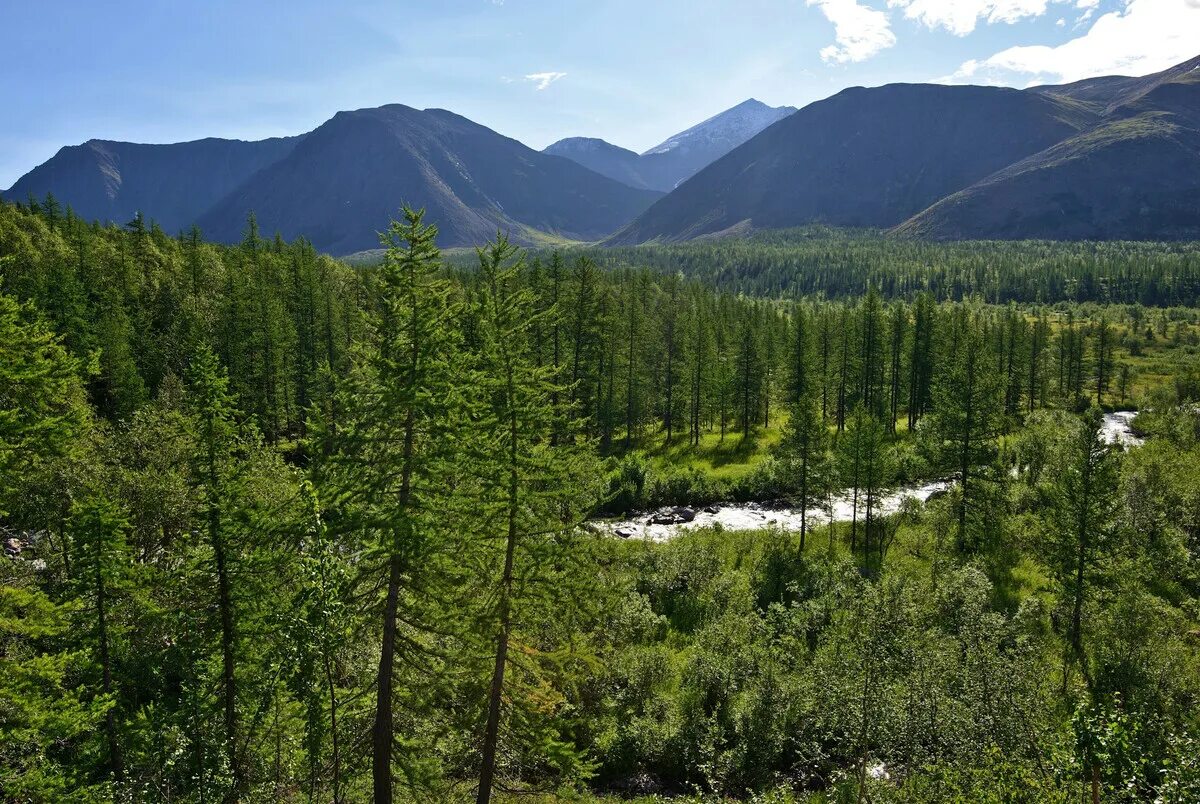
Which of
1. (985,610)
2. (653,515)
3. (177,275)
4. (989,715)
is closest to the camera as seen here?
(989,715)

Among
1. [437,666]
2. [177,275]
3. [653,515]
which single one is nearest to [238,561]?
[437,666]

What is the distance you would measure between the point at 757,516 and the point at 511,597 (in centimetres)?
3989

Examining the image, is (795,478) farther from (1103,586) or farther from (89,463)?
(89,463)

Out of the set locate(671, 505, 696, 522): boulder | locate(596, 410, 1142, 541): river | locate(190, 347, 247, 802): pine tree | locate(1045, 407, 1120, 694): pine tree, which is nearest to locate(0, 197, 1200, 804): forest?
locate(190, 347, 247, 802): pine tree

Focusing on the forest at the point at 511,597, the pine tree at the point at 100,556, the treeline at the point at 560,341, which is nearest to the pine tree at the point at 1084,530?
the forest at the point at 511,597

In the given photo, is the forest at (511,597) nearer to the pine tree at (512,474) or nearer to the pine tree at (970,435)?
the pine tree at (512,474)

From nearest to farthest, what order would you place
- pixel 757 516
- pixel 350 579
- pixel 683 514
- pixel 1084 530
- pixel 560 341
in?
1. pixel 350 579
2. pixel 1084 530
3. pixel 683 514
4. pixel 757 516
5. pixel 560 341

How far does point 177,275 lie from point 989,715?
8006cm

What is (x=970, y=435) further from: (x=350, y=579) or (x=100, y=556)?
(x=100, y=556)

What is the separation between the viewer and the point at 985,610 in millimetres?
33250

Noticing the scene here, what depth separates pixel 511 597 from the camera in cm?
1622

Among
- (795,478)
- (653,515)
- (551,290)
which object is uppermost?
(551,290)

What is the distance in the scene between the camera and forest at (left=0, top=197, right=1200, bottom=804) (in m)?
14.4

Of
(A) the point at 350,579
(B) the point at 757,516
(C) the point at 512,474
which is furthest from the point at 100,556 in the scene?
(B) the point at 757,516
